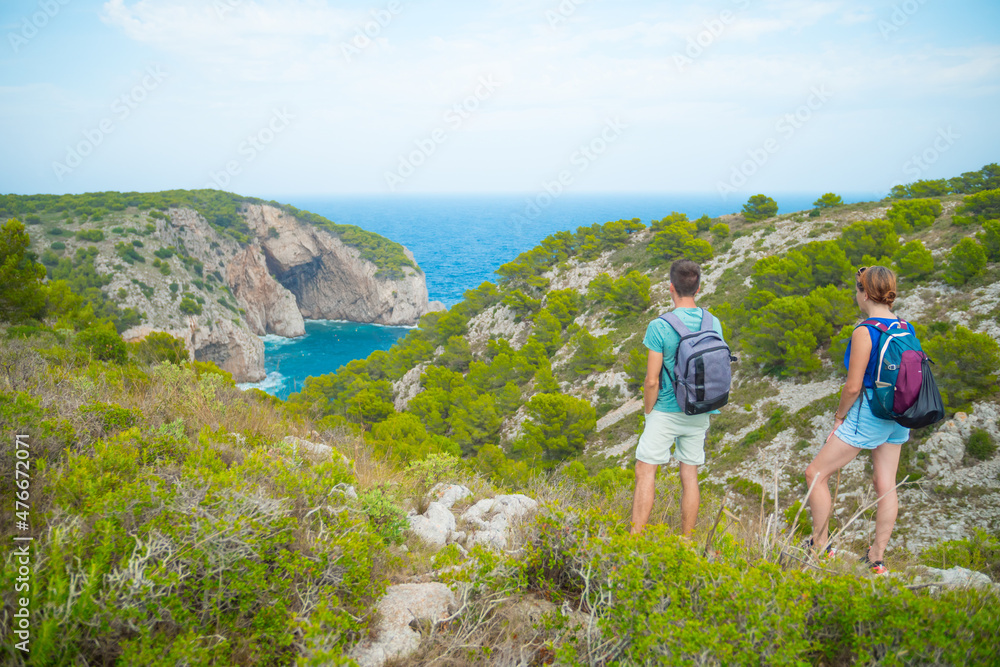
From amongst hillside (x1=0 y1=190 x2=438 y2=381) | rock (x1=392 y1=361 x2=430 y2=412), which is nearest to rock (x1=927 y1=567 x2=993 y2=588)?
rock (x1=392 y1=361 x2=430 y2=412)

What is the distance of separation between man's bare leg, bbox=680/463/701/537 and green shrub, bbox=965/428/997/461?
26.2 feet

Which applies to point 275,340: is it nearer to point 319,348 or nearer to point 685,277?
point 319,348

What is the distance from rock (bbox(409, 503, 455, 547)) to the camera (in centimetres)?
352

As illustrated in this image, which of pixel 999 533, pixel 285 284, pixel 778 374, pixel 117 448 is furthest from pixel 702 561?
pixel 285 284

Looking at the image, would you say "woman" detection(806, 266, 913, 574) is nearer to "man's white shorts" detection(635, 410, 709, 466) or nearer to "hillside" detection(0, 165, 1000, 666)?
"hillside" detection(0, 165, 1000, 666)

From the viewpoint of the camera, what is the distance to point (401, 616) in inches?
88.8

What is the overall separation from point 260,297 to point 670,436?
209ft

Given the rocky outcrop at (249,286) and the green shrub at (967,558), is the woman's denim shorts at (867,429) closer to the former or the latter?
the green shrub at (967,558)

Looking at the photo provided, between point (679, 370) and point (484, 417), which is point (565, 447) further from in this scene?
point (679, 370)

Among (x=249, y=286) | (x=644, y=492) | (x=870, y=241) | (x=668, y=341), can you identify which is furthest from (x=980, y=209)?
(x=249, y=286)

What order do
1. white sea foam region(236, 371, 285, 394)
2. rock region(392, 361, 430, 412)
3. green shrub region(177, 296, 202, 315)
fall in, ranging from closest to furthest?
rock region(392, 361, 430, 412) < green shrub region(177, 296, 202, 315) < white sea foam region(236, 371, 285, 394)

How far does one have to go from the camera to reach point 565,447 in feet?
50.8

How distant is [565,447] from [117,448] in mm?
13957

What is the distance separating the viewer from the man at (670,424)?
119 inches
